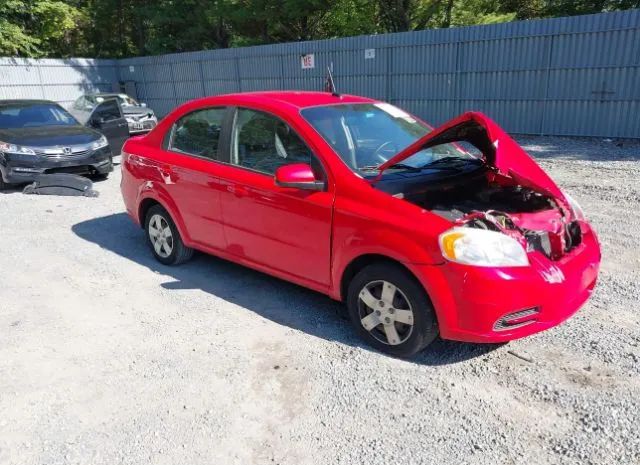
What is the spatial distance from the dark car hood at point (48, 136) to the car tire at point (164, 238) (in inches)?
177

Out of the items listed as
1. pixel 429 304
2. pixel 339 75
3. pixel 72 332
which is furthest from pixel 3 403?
pixel 339 75

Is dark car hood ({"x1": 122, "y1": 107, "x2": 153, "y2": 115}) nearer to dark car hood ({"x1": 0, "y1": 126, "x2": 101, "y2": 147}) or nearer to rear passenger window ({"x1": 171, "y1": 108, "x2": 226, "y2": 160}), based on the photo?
dark car hood ({"x1": 0, "y1": 126, "x2": 101, "y2": 147})

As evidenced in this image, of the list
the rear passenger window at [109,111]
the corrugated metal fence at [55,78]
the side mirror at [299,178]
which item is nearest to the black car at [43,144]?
the rear passenger window at [109,111]

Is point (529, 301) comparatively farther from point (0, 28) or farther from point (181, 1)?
point (181, 1)

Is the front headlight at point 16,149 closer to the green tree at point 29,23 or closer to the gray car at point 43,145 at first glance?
the gray car at point 43,145

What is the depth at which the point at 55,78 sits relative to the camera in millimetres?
22297

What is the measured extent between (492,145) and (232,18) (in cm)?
2357

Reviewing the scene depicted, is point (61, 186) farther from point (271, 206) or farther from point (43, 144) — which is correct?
point (271, 206)

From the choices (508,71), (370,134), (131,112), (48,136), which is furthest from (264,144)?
(131,112)

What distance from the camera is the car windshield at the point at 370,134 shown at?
3.72 m

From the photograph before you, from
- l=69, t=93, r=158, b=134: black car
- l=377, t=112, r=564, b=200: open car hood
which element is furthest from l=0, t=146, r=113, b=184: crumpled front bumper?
l=69, t=93, r=158, b=134: black car

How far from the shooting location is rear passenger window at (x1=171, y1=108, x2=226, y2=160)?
173 inches

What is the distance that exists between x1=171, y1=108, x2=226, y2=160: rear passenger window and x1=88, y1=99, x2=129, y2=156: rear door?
20.8 feet

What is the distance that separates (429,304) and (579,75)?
10.5 m
